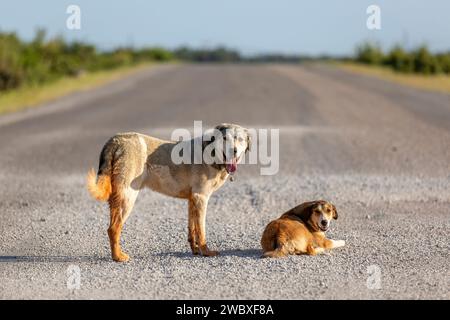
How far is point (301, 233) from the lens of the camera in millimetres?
8625

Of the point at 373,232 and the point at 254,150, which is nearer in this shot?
the point at 373,232

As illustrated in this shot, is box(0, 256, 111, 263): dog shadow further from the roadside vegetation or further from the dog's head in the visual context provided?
the roadside vegetation

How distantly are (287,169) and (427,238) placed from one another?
5546 mm

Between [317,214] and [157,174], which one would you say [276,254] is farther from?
[157,174]

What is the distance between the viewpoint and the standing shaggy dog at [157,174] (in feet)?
27.3

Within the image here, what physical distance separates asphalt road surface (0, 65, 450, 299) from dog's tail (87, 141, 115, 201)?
653 millimetres

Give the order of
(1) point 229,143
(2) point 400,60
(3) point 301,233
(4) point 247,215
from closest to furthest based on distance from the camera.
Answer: (1) point 229,143
(3) point 301,233
(4) point 247,215
(2) point 400,60

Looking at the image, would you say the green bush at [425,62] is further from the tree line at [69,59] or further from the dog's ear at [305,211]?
the dog's ear at [305,211]

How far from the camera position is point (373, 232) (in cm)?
997

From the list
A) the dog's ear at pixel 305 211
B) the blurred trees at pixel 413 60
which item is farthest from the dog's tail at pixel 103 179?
the blurred trees at pixel 413 60

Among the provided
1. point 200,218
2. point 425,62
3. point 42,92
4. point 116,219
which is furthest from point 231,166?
point 425,62

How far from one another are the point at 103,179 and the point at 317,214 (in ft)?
6.77
